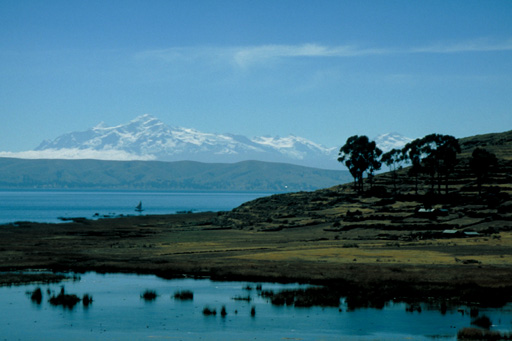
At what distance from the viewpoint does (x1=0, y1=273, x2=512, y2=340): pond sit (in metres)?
40.8

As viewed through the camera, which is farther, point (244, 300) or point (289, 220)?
point (289, 220)

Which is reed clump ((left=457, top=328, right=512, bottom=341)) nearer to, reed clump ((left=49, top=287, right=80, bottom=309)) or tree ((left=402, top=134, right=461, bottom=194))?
reed clump ((left=49, top=287, right=80, bottom=309))

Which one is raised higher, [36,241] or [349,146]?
[349,146]

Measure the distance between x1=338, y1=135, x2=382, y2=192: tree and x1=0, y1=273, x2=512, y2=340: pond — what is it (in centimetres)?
12164

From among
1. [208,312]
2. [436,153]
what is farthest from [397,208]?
[208,312]

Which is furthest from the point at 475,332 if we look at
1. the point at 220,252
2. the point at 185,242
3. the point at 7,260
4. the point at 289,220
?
the point at 289,220

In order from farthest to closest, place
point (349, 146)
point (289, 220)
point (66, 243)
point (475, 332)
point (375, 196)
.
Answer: point (349, 146)
point (375, 196)
point (289, 220)
point (66, 243)
point (475, 332)

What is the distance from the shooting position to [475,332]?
3891 centimetres

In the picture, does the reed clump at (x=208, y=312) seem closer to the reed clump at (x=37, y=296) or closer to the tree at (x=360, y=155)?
the reed clump at (x=37, y=296)

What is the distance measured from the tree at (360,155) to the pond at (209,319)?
121636mm

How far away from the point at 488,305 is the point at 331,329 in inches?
555

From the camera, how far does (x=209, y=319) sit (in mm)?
45562

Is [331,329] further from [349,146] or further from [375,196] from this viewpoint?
[349,146]

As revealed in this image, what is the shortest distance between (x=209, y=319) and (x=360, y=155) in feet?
442
